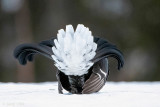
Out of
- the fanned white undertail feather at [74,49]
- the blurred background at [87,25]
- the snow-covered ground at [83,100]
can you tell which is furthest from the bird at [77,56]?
the blurred background at [87,25]

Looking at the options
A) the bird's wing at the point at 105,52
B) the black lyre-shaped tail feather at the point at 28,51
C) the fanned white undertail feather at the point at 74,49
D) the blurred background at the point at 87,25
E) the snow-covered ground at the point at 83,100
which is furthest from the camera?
the blurred background at the point at 87,25

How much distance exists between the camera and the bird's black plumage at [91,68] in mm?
3930

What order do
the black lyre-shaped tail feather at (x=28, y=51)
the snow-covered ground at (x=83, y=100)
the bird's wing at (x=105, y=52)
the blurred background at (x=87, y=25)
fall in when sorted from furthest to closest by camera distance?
1. the blurred background at (x=87, y=25)
2. the black lyre-shaped tail feather at (x=28, y=51)
3. the bird's wing at (x=105, y=52)
4. the snow-covered ground at (x=83, y=100)

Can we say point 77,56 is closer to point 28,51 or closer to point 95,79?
point 95,79

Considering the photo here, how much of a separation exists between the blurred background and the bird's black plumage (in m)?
10.2

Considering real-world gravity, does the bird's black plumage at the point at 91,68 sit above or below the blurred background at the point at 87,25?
below

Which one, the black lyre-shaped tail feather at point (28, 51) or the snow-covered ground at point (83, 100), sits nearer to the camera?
the snow-covered ground at point (83, 100)

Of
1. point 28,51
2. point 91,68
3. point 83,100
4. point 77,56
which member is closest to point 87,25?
point 28,51

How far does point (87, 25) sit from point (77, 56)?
11.6 meters

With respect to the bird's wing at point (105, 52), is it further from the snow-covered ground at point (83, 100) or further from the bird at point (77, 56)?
the snow-covered ground at point (83, 100)

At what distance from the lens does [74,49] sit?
3662mm

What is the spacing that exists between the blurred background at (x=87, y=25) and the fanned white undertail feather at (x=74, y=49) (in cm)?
1053

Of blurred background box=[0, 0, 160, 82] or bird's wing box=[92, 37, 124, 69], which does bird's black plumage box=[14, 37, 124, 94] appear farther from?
blurred background box=[0, 0, 160, 82]

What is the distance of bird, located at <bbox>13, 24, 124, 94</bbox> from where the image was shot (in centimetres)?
369
